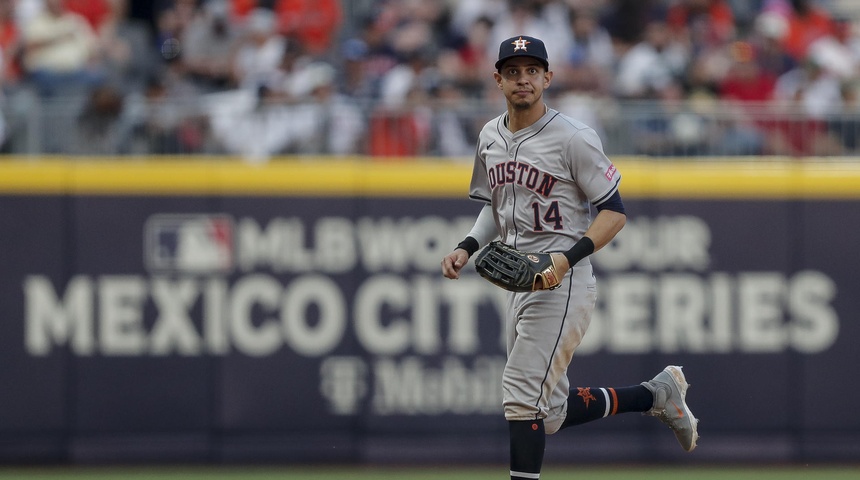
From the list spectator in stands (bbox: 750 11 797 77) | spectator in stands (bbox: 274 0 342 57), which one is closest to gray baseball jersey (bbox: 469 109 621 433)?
spectator in stands (bbox: 274 0 342 57)

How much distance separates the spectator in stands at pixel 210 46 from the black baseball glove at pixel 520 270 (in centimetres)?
542

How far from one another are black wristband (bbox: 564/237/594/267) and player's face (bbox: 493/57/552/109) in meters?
0.70

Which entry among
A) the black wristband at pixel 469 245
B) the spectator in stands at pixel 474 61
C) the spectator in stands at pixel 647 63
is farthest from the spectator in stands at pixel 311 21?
the black wristband at pixel 469 245

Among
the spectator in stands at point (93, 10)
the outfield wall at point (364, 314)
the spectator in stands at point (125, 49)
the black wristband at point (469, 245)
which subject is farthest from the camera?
the spectator in stands at point (93, 10)

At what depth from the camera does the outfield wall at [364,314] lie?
35.2ft

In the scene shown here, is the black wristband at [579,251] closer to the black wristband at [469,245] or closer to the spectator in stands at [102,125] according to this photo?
the black wristband at [469,245]

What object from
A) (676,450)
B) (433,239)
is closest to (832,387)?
(676,450)

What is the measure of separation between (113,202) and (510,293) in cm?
485

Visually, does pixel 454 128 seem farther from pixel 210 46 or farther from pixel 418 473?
pixel 418 473

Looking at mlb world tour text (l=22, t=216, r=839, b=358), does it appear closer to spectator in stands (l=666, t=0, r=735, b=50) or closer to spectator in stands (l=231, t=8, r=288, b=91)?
spectator in stands (l=231, t=8, r=288, b=91)

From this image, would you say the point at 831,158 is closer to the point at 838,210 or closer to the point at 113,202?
the point at 838,210

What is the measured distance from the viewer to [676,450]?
36.0ft

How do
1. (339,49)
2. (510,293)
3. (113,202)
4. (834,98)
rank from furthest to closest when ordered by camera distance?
(339,49)
(834,98)
(113,202)
(510,293)

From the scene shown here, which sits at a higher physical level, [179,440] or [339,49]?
[339,49]
